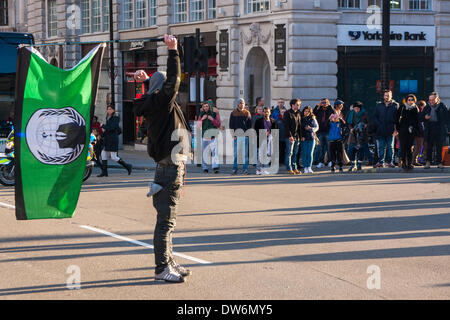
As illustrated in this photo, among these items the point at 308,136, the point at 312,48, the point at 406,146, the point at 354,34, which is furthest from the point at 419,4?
the point at 308,136

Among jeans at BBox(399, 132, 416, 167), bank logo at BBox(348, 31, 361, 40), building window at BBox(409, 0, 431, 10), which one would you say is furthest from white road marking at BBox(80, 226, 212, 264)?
building window at BBox(409, 0, 431, 10)

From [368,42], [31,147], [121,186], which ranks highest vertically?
[368,42]

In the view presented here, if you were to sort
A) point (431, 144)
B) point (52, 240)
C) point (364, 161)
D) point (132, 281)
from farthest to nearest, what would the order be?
point (364, 161) < point (431, 144) < point (52, 240) < point (132, 281)

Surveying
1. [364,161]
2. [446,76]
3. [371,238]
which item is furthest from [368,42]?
[371,238]

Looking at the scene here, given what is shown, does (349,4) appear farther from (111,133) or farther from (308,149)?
(111,133)

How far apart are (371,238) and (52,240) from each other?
3.95 metres

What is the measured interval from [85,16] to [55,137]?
3166 cm

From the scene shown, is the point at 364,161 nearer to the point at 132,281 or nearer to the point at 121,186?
the point at 121,186

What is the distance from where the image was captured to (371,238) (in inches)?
394

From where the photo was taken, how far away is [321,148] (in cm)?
2047

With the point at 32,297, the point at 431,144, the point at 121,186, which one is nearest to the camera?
the point at 32,297

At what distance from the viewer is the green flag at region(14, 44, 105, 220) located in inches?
325

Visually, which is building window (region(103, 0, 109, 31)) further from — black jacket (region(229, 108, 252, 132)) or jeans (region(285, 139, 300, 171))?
jeans (region(285, 139, 300, 171))
